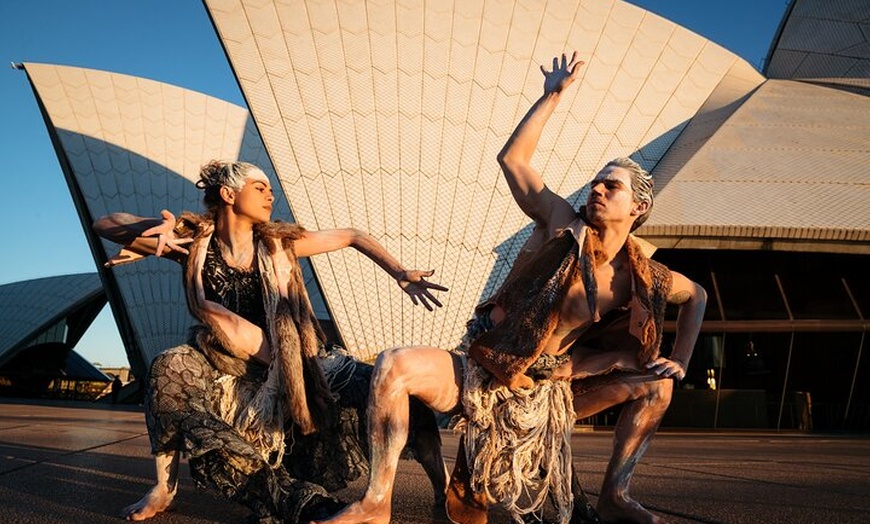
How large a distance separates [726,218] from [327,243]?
317 inches

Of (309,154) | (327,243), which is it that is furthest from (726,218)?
(327,243)

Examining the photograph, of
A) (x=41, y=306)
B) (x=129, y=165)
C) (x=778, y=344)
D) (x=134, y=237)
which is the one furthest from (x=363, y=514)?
(x=41, y=306)

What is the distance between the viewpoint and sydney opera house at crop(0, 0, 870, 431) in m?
A: 10.2

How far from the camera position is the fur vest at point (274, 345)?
2.31m

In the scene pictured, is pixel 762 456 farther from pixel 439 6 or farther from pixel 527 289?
pixel 439 6

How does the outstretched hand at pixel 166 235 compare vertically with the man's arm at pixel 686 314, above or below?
above

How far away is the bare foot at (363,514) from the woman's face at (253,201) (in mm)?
1066

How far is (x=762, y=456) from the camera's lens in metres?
5.05

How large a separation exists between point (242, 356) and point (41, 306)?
25.1 meters

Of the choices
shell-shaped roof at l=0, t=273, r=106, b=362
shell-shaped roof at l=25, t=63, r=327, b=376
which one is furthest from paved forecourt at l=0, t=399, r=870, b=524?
shell-shaped roof at l=0, t=273, r=106, b=362

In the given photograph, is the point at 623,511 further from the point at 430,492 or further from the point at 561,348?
the point at 430,492

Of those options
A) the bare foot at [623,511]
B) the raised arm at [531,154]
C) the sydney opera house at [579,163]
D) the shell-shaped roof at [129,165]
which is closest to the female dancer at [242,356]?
the raised arm at [531,154]

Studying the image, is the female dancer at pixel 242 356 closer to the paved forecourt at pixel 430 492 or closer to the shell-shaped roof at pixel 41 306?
the paved forecourt at pixel 430 492

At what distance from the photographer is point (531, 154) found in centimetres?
215
